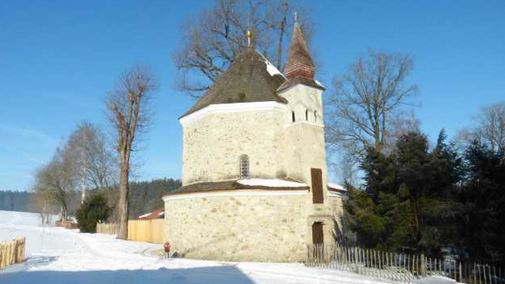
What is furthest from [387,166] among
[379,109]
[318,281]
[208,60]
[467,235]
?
[208,60]

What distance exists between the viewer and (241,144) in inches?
871

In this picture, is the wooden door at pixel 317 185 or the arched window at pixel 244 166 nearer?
the wooden door at pixel 317 185

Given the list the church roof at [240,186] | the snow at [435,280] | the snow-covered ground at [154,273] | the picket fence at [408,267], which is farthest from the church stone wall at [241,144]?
the snow at [435,280]

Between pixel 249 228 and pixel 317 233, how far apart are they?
3812 millimetres

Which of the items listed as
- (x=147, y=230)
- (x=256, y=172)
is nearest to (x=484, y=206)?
(x=256, y=172)

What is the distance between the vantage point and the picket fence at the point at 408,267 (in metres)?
13.5

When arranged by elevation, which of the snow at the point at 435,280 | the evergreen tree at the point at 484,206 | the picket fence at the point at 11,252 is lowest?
the snow at the point at 435,280

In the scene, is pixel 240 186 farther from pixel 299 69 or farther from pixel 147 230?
pixel 147 230

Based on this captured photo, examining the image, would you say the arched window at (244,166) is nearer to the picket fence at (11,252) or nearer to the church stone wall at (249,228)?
the church stone wall at (249,228)

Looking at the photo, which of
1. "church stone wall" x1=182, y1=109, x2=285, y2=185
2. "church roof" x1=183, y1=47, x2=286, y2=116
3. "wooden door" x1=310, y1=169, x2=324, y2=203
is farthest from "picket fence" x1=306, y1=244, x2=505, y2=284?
"church roof" x1=183, y1=47, x2=286, y2=116

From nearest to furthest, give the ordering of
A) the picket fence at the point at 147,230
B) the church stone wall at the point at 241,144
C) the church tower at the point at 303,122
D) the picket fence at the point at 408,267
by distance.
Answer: the picket fence at the point at 408,267 < the church tower at the point at 303,122 < the church stone wall at the point at 241,144 < the picket fence at the point at 147,230

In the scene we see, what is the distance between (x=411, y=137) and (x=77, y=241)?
24.3 meters

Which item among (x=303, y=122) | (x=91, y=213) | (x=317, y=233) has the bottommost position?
(x=317, y=233)

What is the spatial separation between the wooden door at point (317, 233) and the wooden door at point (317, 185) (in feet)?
4.02
